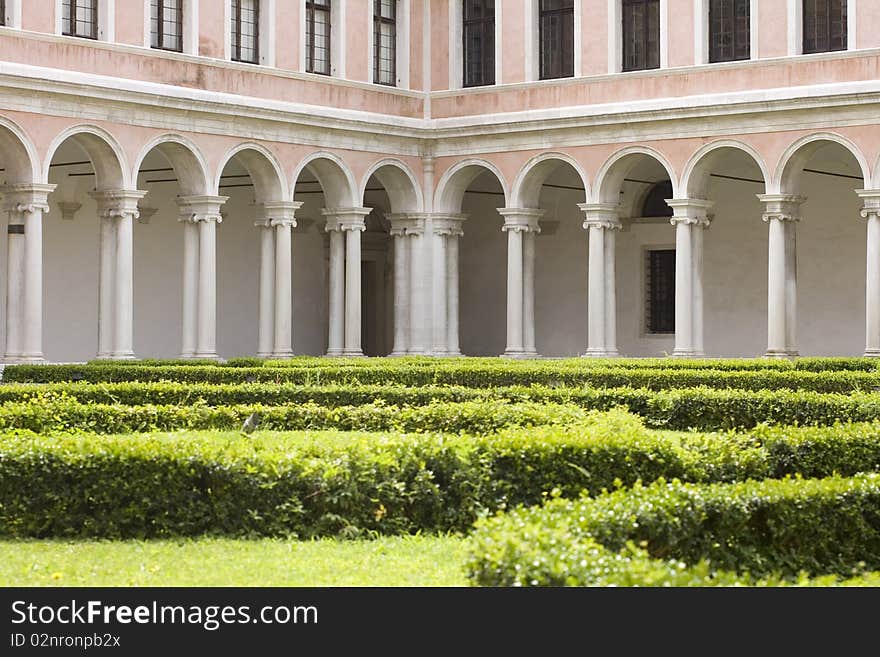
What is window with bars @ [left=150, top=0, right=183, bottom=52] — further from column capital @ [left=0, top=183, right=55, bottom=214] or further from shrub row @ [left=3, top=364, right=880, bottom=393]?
shrub row @ [left=3, top=364, right=880, bottom=393]

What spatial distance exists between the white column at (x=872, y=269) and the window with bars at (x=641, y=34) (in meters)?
5.24

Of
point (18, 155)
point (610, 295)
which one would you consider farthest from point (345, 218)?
point (18, 155)

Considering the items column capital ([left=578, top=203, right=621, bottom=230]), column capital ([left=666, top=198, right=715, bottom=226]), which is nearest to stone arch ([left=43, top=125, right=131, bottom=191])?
column capital ([left=578, top=203, right=621, bottom=230])

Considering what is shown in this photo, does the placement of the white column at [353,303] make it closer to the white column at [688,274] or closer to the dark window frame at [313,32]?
the dark window frame at [313,32]

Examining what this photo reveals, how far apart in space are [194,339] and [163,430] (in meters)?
15.3

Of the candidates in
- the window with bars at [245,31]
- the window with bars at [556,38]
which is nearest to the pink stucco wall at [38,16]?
the window with bars at [245,31]

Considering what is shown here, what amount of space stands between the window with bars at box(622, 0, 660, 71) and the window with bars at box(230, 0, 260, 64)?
23.9 feet

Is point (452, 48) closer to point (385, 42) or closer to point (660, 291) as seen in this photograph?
point (385, 42)

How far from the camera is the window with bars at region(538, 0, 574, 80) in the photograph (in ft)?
103

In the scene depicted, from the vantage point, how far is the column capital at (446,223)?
32.6 meters

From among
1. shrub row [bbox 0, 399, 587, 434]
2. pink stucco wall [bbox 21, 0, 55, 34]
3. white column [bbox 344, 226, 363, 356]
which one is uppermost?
pink stucco wall [bbox 21, 0, 55, 34]

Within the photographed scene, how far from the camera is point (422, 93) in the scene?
1289 inches

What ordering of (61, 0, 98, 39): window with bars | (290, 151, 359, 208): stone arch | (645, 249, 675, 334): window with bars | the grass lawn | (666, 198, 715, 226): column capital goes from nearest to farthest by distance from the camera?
the grass lawn < (61, 0, 98, 39): window with bars < (666, 198, 715, 226): column capital < (290, 151, 359, 208): stone arch < (645, 249, 675, 334): window with bars
